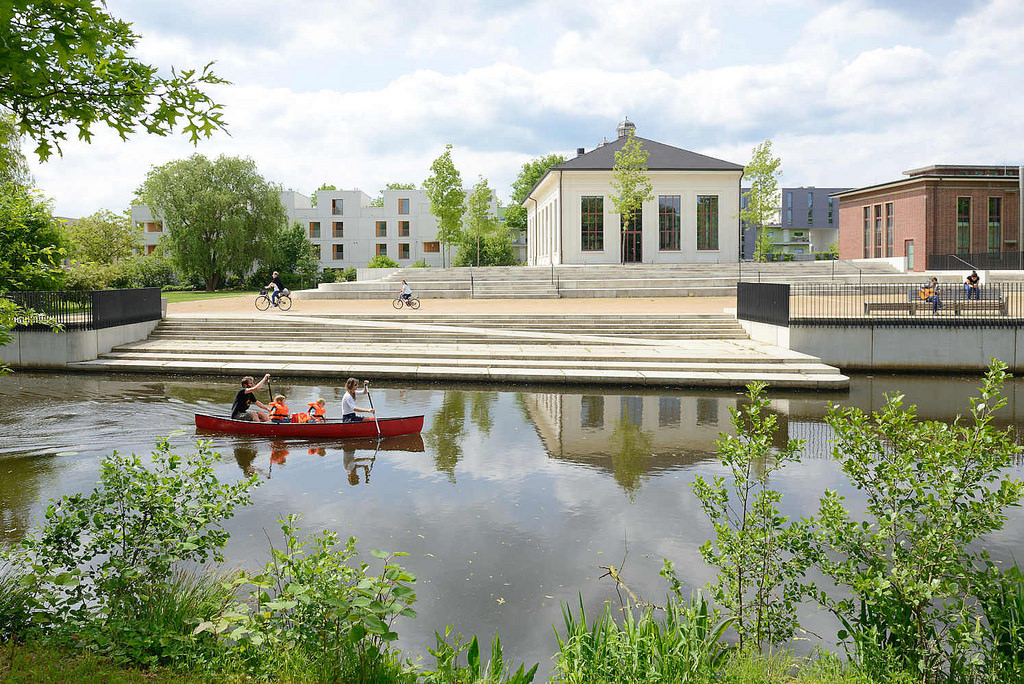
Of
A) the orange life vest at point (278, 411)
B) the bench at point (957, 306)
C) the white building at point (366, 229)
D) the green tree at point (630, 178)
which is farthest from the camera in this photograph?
the white building at point (366, 229)

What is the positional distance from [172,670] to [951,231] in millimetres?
51464

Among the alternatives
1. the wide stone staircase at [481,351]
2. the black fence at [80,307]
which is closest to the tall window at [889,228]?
the wide stone staircase at [481,351]

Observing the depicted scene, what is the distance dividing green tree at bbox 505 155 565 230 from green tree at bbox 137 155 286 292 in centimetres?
3704

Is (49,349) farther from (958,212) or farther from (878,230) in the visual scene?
(878,230)

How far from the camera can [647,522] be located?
8750mm

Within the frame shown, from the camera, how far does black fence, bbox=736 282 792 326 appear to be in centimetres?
2183

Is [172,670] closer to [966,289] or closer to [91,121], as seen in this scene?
[91,121]

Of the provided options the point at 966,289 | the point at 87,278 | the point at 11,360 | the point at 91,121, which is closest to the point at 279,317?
the point at 11,360

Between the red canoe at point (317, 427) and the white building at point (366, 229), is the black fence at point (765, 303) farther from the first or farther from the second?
the white building at point (366, 229)

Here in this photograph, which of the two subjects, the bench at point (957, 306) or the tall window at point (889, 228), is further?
the tall window at point (889, 228)

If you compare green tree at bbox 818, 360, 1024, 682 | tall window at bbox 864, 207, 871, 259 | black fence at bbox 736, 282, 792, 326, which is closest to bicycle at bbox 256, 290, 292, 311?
black fence at bbox 736, 282, 792, 326

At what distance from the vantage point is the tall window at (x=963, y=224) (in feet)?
151

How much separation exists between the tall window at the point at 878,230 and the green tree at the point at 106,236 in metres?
56.1

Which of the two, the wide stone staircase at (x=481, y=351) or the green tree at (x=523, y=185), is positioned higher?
the green tree at (x=523, y=185)
